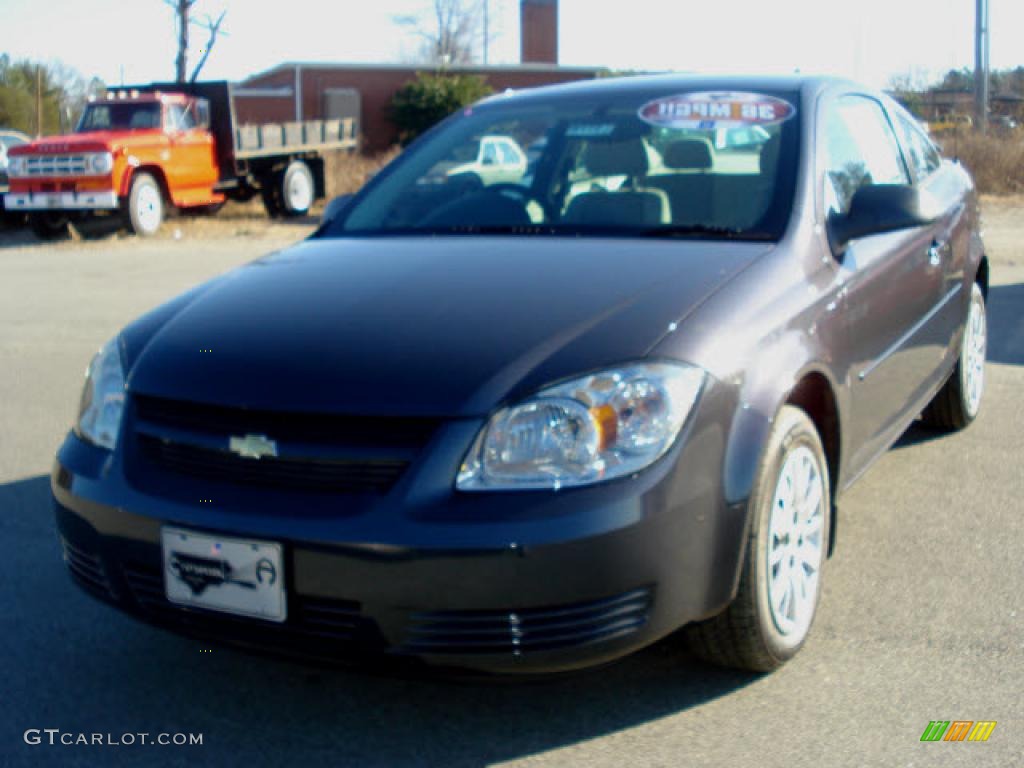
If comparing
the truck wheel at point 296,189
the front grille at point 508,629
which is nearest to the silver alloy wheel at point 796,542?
the front grille at point 508,629

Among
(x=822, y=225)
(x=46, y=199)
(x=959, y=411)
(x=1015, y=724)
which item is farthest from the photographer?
(x=46, y=199)

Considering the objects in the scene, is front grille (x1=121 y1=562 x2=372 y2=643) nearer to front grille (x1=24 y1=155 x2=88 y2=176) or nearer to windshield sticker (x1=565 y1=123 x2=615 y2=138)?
windshield sticker (x1=565 y1=123 x2=615 y2=138)

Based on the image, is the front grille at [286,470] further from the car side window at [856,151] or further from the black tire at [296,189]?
the black tire at [296,189]

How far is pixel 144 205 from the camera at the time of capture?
1761 cm

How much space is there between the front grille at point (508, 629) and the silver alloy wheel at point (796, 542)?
2.00 feet

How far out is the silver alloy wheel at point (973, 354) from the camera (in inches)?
206

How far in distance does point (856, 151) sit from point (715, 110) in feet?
1.80

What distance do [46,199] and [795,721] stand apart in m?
16.3

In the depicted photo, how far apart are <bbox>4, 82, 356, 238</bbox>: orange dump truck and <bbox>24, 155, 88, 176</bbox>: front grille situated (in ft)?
0.05

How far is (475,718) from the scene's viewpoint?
291 centimetres

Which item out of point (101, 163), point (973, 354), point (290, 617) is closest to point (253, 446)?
point (290, 617)

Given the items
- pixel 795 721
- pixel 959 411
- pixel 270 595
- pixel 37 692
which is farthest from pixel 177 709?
pixel 959 411

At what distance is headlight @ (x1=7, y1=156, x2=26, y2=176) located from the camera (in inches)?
681

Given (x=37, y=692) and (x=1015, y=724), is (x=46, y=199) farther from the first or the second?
(x=1015, y=724)
